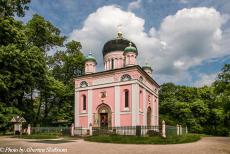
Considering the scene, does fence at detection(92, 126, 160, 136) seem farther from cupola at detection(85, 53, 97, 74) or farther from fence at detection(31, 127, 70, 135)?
cupola at detection(85, 53, 97, 74)

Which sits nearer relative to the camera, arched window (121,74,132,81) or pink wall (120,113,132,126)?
pink wall (120,113,132,126)

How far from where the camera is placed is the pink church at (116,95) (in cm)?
2648

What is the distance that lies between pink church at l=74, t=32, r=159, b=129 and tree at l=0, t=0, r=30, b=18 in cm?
1219

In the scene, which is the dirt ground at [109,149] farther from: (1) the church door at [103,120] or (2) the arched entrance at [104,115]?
(1) the church door at [103,120]

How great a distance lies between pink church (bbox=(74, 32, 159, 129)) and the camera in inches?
1043

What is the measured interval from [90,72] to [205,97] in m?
24.3

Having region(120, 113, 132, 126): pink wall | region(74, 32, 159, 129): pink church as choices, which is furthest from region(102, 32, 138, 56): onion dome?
region(120, 113, 132, 126): pink wall

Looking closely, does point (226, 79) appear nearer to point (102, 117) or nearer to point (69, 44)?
point (102, 117)

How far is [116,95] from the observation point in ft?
90.1

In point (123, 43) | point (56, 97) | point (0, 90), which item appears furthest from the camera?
point (56, 97)

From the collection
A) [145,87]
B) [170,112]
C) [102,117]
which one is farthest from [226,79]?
[170,112]

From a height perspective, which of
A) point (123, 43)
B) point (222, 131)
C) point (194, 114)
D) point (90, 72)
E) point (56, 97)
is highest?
point (123, 43)

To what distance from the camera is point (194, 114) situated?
4400 cm

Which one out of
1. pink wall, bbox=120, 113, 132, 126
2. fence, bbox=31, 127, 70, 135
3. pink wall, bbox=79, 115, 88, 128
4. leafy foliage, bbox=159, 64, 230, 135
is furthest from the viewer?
leafy foliage, bbox=159, 64, 230, 135
